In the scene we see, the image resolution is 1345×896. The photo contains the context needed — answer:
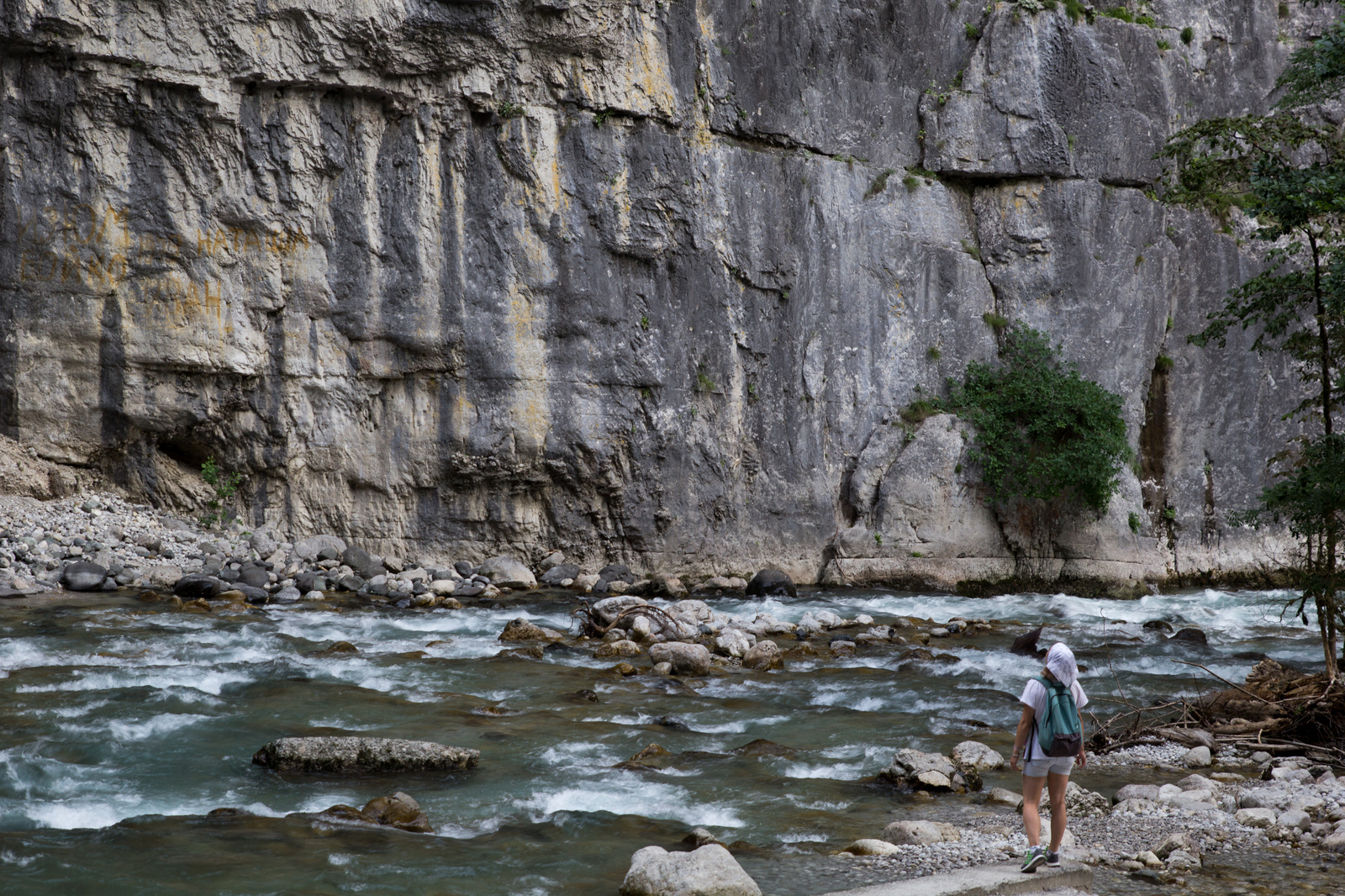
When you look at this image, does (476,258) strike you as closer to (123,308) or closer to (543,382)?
(543,382)

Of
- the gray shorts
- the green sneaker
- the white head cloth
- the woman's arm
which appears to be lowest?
the green sneaker

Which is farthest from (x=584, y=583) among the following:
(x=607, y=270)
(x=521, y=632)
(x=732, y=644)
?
(x=607, y=270)

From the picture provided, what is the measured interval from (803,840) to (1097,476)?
14.2 metres

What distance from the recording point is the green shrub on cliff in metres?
18.2

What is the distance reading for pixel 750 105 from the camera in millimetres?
18250

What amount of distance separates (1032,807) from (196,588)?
11524 mm

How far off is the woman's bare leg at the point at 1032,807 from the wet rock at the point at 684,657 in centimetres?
532

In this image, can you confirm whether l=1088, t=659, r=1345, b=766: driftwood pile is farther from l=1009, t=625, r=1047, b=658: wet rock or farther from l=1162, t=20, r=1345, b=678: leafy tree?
l=1009, t=625, r=1047, b=658: wet rock

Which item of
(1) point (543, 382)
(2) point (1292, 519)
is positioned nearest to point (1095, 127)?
(1) point (543, 382)

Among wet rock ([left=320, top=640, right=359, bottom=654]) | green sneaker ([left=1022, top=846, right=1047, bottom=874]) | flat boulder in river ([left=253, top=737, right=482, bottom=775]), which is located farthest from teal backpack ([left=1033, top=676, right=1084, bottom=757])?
wet rock ([left=320, top=640, right=359, bottom=654])

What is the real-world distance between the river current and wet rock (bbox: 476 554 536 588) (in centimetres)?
246

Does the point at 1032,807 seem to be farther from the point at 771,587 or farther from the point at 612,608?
the point at 771,587

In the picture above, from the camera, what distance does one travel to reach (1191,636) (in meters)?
13.2

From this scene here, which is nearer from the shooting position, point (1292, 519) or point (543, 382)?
point (1292, 519)
